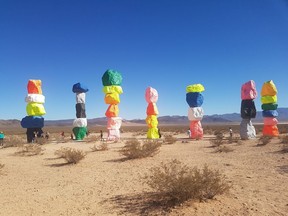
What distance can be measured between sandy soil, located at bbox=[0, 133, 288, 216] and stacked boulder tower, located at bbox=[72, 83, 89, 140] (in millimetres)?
13795

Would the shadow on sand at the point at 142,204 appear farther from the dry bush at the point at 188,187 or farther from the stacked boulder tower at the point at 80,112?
the stacked boulder tower at the point at 80,112

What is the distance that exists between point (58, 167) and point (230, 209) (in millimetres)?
7787

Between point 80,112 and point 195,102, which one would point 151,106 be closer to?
point 195,102

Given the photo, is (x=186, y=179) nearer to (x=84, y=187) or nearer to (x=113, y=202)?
(x=113, y=202)

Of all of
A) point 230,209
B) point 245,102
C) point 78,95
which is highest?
point 78,95

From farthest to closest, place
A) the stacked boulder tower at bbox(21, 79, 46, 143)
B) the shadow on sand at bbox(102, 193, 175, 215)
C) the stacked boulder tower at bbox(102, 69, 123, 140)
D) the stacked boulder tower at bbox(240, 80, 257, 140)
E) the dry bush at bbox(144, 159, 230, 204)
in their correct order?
the stacked boulder tower at bbox(102, 69, 123, 140), the stacked boulder tower at bbox(21, 79, 46, 143), the stacked boulder tower at bbox(240, 80, 257, 140), the dry bush at bbox(144, 159, 230, 204), the shadow on sand at bbox(102, 193, 175, 215)

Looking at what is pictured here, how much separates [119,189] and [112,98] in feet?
56.0

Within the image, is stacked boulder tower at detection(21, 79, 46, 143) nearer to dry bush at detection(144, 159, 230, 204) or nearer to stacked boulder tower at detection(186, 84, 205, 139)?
stacked boulder tower at detection(186, 84, 205, 139)

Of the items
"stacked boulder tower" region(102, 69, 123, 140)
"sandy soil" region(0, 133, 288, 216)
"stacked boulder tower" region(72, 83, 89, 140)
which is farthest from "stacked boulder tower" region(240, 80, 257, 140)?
"stacked boulder tower" region(72, 83, 89, 140)

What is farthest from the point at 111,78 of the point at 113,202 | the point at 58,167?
the point at 113,202

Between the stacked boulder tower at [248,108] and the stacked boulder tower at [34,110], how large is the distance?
51.0ft

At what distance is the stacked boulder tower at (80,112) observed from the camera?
2697 cm

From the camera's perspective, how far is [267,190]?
7520 mm

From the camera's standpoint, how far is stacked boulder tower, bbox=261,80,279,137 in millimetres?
25406
